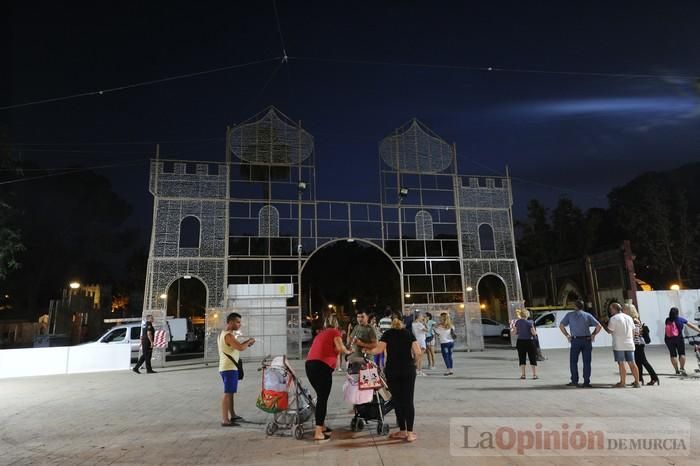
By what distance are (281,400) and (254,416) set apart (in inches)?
58.6

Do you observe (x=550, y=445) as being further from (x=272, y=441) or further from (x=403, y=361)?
(x=272, y=441)

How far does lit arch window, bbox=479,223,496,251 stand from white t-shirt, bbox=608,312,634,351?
9693 mm

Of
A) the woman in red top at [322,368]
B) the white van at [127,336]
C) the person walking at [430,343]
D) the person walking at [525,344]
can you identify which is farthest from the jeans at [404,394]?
the white van at [127,336]

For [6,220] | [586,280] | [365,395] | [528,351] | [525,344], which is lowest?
[365,395]

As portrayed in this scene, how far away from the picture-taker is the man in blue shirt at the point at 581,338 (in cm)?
885

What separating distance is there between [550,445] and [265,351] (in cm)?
1206

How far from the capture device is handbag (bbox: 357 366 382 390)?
5.69 metres

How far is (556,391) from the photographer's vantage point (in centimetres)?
839

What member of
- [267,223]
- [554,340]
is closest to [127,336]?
[267,223]

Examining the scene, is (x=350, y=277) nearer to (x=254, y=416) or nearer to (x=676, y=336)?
(x=676, y=336)

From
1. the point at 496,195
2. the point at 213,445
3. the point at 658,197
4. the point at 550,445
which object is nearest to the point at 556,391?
the point at 550,445

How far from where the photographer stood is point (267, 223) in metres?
16.8

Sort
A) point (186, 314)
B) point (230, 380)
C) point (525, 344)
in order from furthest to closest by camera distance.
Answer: point (186, 314), point (525, 344), point (230, 380)

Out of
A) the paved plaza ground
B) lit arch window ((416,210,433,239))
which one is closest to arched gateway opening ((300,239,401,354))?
lit arch window ((416,210,433,239))
